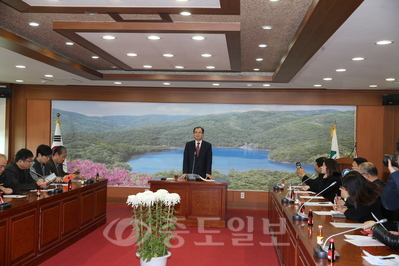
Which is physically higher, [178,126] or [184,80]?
[184,80]

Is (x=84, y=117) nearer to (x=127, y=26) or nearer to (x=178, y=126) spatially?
(x=178, y=126)

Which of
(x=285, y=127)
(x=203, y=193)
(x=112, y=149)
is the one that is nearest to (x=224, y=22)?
(x=203, y=193)

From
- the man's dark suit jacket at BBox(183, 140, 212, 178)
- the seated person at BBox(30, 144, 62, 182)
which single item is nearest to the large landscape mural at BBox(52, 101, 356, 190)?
the man's dark suit jacket at BBox(183, 140, 212, 178)

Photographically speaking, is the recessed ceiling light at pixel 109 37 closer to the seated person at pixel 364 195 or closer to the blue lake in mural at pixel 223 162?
the seated person at pixel 364 195

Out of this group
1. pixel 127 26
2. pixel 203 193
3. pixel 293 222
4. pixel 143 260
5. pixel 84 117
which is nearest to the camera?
pixel 143 260

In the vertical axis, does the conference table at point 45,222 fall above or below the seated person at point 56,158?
→ below

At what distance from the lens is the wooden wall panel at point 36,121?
10.2 m

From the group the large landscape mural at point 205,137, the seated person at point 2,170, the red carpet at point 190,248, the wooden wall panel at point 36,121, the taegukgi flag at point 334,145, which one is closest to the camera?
the seated person at point 2,170

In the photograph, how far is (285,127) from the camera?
994 centimetres

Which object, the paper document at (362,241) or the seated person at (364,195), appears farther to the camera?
the seated person at (364,195)

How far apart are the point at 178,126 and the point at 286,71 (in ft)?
12.9

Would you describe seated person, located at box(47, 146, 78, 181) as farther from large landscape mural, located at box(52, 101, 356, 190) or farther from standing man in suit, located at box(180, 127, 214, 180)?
large landscape mural, located at box(52, 101, 356, 190)

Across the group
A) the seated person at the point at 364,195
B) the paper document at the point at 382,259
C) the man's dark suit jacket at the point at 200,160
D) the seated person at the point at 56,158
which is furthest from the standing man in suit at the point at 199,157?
the paper document at the point at 382,259

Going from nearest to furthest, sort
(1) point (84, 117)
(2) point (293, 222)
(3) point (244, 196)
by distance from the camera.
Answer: (2) point (293, 222), (3) point (244, 196), (1) point (84, 117)
